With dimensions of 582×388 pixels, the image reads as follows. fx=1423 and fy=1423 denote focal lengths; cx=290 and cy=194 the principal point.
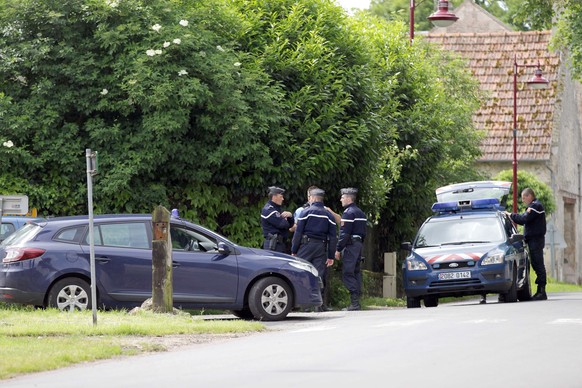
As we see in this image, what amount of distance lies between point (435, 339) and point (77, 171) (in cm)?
1106

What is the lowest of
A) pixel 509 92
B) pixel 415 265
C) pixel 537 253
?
pixel 415 265

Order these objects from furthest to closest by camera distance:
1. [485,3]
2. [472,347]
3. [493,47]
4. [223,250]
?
[485,3] → [493,47] → [223,250] → [472,347]

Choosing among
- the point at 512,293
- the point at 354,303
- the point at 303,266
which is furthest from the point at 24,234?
the point at 512,293

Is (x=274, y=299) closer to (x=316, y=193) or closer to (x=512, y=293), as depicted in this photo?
(x=316, y=193)

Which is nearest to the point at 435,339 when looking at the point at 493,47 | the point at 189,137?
the point at 189,137

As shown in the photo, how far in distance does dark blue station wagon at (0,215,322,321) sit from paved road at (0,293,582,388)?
212 cm

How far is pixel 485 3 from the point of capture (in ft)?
268

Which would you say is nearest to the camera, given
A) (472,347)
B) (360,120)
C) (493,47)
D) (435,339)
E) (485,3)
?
(472,347)

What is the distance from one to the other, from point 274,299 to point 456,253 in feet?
15.6

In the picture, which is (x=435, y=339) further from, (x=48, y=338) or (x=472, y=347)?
(x=48, y=338)

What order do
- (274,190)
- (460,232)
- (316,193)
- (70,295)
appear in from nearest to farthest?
(70,295) → (316,193) → (274,190) → (460,232)

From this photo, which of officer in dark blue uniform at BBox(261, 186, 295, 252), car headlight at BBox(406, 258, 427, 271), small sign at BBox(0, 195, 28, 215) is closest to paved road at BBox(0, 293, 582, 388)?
small sign at BBox(0, 195, 28, 215)

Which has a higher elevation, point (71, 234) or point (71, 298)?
point (71, 234)

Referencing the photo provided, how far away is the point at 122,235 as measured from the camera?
67.2ft
